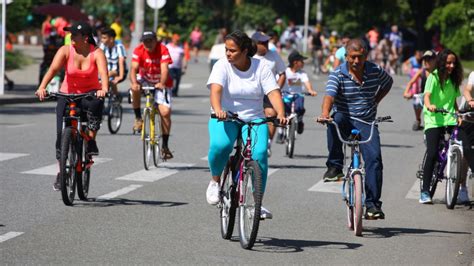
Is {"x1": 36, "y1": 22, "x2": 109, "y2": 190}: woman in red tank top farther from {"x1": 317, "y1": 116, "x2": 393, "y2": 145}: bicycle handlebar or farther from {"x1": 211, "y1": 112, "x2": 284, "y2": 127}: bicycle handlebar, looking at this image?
{"x1": 211, "y1": 112, "x2": 284, "y2": 127}: bicycle handlebar

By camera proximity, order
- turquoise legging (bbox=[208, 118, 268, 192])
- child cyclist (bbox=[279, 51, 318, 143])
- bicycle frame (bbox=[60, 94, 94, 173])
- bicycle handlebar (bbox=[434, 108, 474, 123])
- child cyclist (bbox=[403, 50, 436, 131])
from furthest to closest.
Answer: child cyclist (bbox=[279, 51, 318, 143]), child cyclist (bbox=[403, 50, 436, 131]), bicycle handlebar (bbox=[434, 108, 474, 123]), bicycle frame (bbox=[60, 94, 94, 173]), turquoise legging (bbox=[208, 118, 268, 192])

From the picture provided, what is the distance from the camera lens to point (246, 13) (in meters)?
73.2

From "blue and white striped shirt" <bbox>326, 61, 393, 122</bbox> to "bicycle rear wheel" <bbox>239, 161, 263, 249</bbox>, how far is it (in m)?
1.54

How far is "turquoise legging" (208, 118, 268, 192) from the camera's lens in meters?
9.25

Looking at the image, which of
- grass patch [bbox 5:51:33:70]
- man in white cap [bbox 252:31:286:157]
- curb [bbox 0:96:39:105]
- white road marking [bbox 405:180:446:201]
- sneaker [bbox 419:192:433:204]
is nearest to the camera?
sneaker [bbox 419:192:433:204]

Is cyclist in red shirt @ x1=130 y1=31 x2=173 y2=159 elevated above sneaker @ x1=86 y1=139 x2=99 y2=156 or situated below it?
above

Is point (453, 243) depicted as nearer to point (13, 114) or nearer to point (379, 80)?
point (379, 80)

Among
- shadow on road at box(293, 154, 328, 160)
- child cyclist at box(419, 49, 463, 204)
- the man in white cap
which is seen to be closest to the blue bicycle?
child cyclist at box(419, 49, 463, 204)

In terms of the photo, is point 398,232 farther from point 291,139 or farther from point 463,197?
point 291,139

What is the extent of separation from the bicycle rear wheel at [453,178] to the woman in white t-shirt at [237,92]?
3.27 m

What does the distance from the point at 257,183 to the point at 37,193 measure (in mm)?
4035

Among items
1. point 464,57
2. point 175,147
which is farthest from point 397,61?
point 175,147

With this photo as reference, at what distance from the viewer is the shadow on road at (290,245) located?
9.28m

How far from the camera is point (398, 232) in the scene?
1055cm
